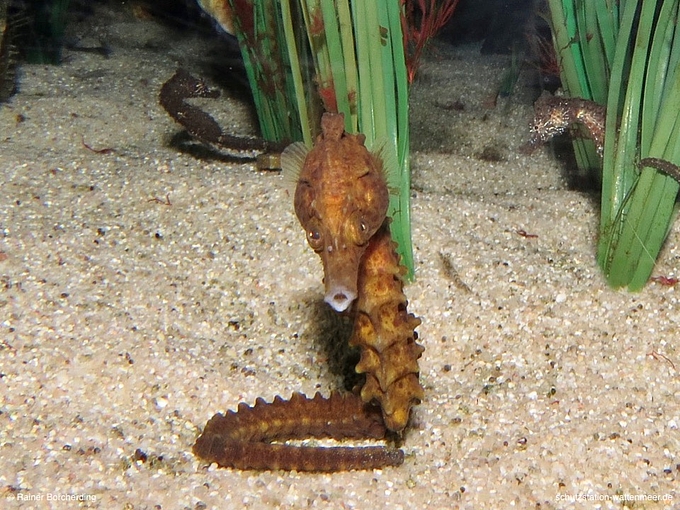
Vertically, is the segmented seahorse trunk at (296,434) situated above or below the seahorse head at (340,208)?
below

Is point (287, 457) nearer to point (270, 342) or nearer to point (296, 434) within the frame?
point (296, 434)

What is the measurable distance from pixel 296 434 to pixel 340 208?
102 centimetres

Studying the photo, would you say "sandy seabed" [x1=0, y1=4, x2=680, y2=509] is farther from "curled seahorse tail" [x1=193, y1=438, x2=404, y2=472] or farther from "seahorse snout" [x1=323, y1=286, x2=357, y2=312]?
"seahorse snout" [x1=323, y1=286, x2=357, y2=312]

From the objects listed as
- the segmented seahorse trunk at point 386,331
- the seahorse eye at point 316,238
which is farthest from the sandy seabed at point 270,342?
the seahorse eye at point 316,238

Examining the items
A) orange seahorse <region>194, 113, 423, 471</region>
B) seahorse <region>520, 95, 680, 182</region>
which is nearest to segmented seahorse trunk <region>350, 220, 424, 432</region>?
orange seahorse <region>194, 113, 423, 471</region>

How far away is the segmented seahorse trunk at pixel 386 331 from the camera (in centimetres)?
192

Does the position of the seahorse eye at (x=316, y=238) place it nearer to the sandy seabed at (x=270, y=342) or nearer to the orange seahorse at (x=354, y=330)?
the orange seahorse at (x=354, y=330)

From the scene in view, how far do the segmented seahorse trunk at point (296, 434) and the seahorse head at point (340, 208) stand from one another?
2.31ft

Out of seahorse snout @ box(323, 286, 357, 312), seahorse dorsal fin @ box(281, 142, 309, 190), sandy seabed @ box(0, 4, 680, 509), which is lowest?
sandy seabed @ box(0, 4, 680, 509)

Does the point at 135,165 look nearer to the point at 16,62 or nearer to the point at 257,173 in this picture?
the point at 257,173

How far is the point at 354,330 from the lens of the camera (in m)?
1.99

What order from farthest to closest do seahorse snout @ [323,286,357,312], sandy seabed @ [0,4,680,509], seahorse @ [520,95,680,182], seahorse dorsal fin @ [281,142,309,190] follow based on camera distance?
seahorse @ [520,95,680,182] < sandy seabed @ [0,4,680,509] < seahorse dorsal fin @ [281,142,309,190] < seahorse snout @ [323,286,357,312]

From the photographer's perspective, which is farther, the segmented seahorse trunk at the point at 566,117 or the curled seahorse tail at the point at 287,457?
the segmented seahorse trunk at the point at 566,117

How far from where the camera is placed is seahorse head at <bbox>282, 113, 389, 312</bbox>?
5.27ft
